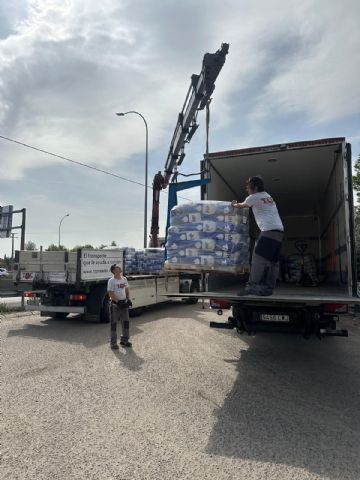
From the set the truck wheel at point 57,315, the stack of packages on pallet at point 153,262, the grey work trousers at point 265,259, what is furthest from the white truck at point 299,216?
the truck wheel at point 57,315

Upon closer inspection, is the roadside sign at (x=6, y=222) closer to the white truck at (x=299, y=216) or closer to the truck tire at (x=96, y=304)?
the truck tire at (x=96, y=304)

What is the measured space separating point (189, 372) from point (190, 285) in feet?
31.9

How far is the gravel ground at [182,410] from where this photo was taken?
304 centimetres

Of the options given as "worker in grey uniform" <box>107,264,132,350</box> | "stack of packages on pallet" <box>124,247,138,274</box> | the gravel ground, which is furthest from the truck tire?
"stack of packages on pallet" <box>124,247,138,274</box>

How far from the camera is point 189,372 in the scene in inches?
219

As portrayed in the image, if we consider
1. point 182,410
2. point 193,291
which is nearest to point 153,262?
point 193,291

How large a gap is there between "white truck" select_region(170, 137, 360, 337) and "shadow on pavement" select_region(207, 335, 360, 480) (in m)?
0.72

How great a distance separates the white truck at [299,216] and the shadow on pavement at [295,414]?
2.35 feet

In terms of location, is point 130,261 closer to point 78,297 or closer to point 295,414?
point 78,297

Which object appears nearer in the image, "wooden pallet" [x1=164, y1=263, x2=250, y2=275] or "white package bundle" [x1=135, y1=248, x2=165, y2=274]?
A: "wooden pallet" [x1=164, y1=263, x2=250, y2=275]

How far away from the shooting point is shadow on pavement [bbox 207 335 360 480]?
316cm

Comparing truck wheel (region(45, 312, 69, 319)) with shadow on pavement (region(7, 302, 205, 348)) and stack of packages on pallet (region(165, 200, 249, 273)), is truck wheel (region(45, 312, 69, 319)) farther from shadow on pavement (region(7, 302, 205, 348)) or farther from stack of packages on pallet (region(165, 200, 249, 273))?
stack of packages on pallet (region(165, 200, 249, 273))

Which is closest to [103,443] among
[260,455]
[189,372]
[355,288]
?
[260,455]

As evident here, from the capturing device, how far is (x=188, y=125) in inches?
606
